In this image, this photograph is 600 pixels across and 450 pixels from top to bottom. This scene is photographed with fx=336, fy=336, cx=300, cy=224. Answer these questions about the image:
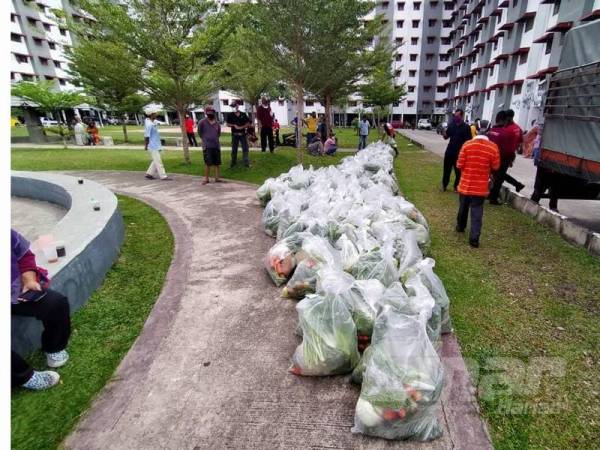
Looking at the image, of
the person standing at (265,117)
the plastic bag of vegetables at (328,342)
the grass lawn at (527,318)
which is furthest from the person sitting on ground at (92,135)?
the plastic bag of vegetables at (328,342)

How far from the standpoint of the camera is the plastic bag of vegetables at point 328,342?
2.33 m

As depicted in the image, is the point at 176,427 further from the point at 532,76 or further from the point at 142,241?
the point at 532,76

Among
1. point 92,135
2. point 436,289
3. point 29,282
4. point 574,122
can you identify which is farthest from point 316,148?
point 92,135

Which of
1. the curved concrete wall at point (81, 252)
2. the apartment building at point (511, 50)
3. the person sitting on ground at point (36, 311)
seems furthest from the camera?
the apartment building at point (511, 50)

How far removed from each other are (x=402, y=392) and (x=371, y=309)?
682 millimetres

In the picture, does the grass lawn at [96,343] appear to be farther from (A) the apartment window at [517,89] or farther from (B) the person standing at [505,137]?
(A) the apartment window at [517,89]

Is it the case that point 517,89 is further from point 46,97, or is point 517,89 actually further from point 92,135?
point 46,97

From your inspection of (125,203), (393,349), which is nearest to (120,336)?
(393,349)

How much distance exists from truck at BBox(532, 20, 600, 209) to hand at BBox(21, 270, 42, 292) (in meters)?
6.20

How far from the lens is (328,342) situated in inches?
92.0

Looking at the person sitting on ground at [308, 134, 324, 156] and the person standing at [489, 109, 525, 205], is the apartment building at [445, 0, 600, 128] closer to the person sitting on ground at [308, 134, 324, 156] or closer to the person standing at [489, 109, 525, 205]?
the person sitting on ground at [308, 134, 324, 156]

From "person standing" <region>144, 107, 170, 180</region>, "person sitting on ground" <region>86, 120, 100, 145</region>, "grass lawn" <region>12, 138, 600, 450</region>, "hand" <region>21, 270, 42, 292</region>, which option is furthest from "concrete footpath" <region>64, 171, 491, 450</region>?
"person sitting on ground" <region>86, 120, 100, 145</region>

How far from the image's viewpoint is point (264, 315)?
3141 millimetres

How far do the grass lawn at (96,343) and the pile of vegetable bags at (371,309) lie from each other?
1.39m
